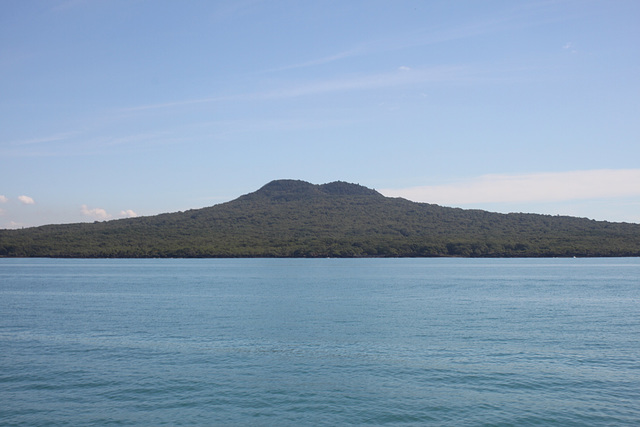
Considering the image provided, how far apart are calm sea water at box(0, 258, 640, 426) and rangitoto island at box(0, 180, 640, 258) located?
10506 cm

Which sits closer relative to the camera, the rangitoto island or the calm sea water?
the calm sea water

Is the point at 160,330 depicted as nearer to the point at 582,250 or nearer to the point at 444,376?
the point at 444,376

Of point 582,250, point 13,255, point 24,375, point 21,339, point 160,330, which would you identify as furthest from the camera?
point 13,255

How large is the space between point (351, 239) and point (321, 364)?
13992cm

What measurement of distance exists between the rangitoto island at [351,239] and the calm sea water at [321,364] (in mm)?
105061

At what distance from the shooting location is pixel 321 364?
24859 millimetres

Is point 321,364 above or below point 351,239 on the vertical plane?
below

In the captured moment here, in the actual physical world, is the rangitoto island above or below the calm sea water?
above

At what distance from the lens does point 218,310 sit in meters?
43.8

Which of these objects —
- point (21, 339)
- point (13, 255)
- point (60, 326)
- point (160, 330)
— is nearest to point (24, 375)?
point (21, 339)

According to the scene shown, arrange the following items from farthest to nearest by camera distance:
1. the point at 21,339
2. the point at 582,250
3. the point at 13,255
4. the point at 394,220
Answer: the point at 394,220, the point at 13,255, the point at 582,250, the point at 21,339

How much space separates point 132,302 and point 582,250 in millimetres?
124506

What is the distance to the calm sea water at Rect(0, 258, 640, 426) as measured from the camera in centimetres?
1859

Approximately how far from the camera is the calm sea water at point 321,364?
1859 centimetres
